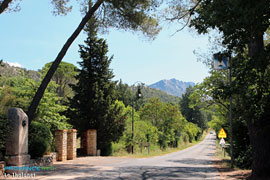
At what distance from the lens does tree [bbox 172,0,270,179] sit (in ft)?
20.4

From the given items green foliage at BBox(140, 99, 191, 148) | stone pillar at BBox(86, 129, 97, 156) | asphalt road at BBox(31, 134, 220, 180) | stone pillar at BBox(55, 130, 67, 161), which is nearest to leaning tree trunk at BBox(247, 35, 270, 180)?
asphalt road at BBox(31, 134, 220, 180)

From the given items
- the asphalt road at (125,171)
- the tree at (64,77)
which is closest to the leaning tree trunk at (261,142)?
the asphalt road at (125,171)

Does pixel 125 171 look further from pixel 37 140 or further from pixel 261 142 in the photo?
pixel 261 142

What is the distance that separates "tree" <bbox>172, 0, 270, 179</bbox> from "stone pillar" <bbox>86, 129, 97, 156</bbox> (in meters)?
14.3

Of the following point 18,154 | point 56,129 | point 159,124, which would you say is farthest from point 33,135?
point 159,124

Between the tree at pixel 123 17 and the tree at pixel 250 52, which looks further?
the tree at pixel 123 17

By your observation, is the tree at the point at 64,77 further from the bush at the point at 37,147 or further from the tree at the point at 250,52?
the tree at the point at 250,52

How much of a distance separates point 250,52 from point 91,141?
15.3 m

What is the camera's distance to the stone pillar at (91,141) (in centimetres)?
2228

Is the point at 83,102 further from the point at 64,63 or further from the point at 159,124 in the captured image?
the point at 64,63

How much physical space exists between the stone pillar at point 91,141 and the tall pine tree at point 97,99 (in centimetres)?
116

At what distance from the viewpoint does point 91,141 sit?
22.3 m

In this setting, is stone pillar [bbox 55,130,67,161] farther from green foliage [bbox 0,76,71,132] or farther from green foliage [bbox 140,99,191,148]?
green foliage [bbox 140,99,191,148]

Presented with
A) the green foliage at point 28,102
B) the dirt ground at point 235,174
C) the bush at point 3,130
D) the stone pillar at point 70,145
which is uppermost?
the green foliage at point 28,102
